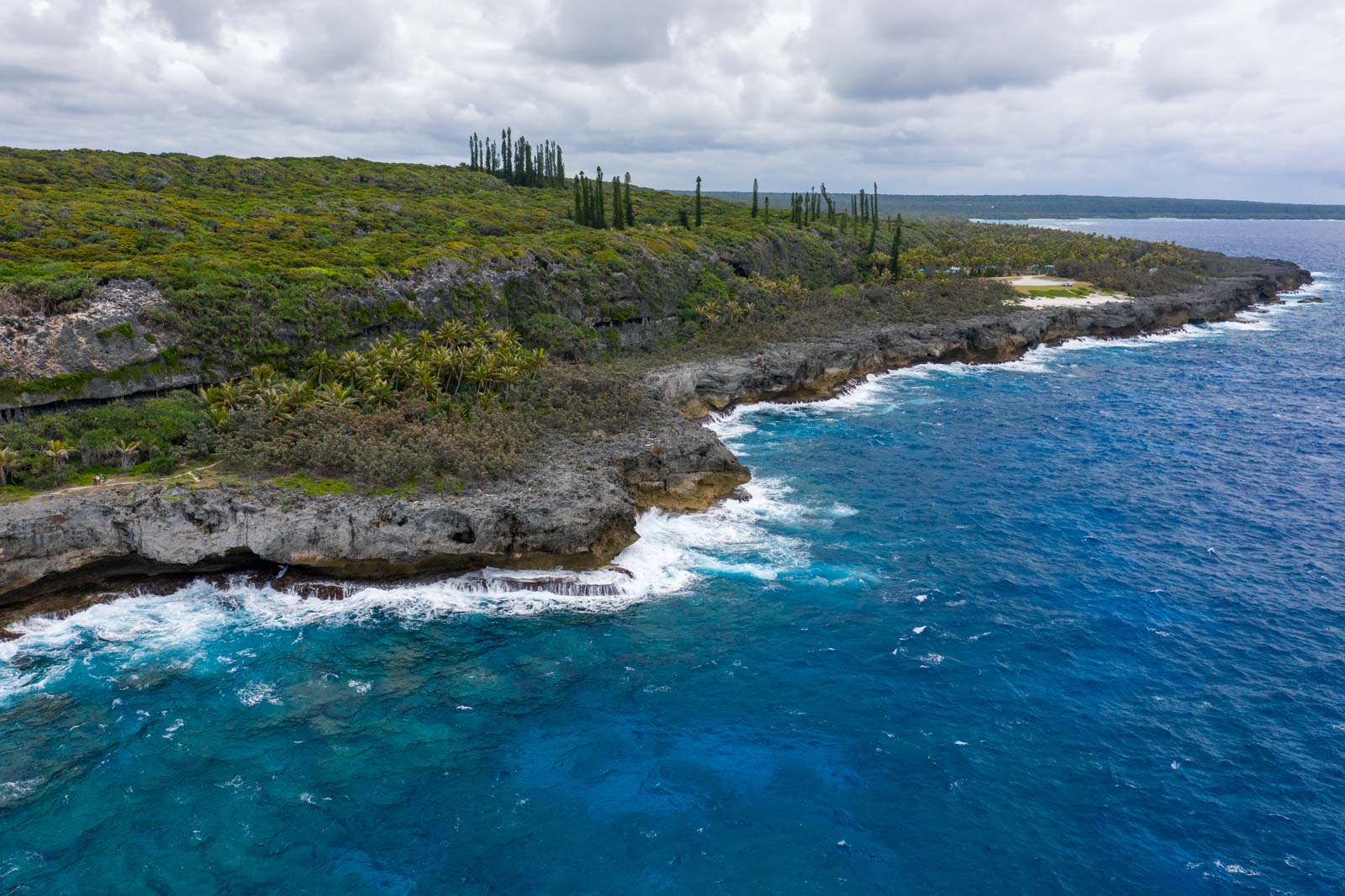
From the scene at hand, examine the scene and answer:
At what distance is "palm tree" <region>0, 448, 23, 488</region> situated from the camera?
1590 inches

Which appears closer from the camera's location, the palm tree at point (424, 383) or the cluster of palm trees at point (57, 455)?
the cluster of palm trees at point (57, 455)

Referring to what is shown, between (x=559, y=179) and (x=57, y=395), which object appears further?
(x=559, y=179)

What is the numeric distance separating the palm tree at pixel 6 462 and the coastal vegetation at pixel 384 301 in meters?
0.16

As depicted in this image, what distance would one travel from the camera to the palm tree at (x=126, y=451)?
43938 millimetres

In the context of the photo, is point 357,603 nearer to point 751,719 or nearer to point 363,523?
point 363,523

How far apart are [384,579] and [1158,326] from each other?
396ft

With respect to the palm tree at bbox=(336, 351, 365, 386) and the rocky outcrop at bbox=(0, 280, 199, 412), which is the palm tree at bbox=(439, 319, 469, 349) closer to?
the palm tree at bbox=(336, 351, 365, 386)

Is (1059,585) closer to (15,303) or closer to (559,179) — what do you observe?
(15,303)

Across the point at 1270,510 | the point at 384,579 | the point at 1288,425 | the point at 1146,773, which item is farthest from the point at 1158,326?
the point at 384,579

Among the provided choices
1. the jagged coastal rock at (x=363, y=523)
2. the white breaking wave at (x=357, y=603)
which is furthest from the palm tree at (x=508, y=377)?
the white breaking wave at (x=357, y=603)

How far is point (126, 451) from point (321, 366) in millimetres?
14901

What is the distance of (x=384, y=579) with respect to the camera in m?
41.2

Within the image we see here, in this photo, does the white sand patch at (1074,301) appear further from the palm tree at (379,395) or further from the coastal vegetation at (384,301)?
the palm tree at (379,395)

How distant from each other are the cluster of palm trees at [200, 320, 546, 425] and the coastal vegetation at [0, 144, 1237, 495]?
7.9 inches
